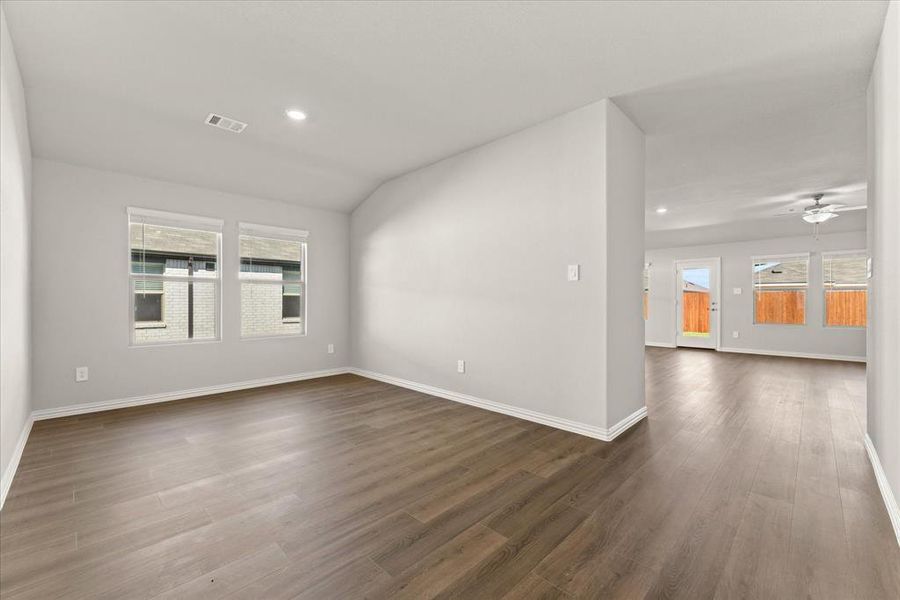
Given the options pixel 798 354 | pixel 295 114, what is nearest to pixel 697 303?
pixel 798 354

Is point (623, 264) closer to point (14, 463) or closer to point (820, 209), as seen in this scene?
point (14, 463)

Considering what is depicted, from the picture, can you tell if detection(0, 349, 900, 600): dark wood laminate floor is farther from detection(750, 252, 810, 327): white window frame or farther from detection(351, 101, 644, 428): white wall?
detection(750, 252, 810, 327): white window frame

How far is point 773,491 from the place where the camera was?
86.3 inches

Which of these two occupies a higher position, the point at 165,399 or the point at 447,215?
the point at 447,215

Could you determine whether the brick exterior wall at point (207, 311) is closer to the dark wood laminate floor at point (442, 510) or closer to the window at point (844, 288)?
the dark wood laminate floor at point (442, 510)

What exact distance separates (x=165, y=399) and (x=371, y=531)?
3.56 meters

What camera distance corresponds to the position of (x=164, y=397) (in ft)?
13.6

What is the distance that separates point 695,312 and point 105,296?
10769mm

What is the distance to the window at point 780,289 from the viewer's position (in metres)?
7.41

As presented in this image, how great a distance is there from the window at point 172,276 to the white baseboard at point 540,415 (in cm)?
260

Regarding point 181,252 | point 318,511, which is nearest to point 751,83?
point 318,511

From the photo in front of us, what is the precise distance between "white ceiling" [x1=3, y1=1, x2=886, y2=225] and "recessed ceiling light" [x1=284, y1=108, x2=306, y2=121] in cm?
7

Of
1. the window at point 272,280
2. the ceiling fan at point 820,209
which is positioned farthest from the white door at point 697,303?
the window at point 272,280

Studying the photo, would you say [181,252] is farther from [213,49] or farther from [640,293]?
[640,293]
